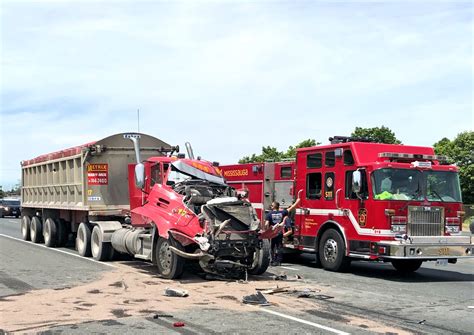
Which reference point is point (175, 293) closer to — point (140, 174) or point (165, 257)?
point (165, 257)

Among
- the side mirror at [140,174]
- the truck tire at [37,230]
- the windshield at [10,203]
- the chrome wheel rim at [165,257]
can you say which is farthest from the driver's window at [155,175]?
the windshield at [10,203]

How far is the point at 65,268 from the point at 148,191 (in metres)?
2.67

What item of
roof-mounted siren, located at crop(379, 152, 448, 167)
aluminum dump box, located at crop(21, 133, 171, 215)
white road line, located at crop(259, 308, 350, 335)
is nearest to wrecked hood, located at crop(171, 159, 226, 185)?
roof-mounted siren, located at crop(379, 152, 448, 167)

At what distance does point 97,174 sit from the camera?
16219 millimetres

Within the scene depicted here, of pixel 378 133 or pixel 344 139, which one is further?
pixel 378 133

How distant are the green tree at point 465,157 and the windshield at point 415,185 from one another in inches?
1316

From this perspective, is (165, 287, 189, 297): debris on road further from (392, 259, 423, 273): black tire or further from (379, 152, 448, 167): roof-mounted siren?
(392, 259, 423, 273): black tire

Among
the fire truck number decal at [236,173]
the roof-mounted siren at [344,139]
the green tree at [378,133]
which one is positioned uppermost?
the green tree at [378,133]

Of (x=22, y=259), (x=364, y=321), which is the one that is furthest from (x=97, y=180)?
(x=364, y=321)

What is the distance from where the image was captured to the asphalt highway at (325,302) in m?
7.31

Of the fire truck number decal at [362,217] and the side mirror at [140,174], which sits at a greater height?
the side mirror at [140,174]

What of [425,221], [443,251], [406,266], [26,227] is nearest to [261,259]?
[425,221]

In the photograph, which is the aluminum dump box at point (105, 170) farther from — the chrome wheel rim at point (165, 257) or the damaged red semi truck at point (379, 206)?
the damaged red semi truck at point (379, 206)

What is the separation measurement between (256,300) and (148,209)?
444 centimetres
